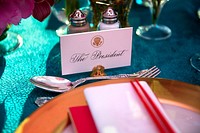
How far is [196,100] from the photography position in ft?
1.80

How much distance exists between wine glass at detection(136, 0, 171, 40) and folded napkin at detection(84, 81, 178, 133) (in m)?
0.33

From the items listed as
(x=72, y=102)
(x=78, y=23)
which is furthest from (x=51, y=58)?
(x=72, y=102)

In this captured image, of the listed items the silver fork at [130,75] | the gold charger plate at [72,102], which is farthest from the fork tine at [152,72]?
the gold charger plate at [72,102]

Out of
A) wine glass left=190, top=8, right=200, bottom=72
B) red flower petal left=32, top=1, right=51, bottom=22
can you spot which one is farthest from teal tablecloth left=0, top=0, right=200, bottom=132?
red flower petal left=32, top=1, right=51, bottom=22

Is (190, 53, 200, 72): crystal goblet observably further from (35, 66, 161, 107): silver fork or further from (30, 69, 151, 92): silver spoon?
(30, 69, 151, 92): silver spoon

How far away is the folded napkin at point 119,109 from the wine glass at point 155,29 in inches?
12.9

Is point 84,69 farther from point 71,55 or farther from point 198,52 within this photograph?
point 198,52

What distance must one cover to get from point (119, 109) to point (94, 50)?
21 cm

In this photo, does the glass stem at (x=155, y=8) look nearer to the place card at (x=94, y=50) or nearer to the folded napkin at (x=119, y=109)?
the place card at (x=94, y=50)

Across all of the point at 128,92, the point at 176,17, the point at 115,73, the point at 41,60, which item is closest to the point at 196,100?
the point at 128,92

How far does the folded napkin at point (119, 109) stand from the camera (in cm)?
46

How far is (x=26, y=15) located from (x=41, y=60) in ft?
0.63

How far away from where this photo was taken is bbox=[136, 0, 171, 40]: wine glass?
864 millimetres

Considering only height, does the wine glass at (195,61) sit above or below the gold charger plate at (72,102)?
below
